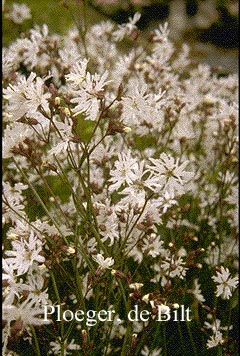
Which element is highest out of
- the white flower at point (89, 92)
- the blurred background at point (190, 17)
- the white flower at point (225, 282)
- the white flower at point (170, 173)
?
the blurred background at point (190, 17)

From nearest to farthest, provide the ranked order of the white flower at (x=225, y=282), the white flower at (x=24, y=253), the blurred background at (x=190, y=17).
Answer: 1. the white flower at (x=24, y=253)
2. the white flower at (x=225, y=282)
3. the blurred background at (x=190, y=17)

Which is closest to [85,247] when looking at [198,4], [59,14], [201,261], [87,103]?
[87,103]

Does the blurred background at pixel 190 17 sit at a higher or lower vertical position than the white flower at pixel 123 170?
higher

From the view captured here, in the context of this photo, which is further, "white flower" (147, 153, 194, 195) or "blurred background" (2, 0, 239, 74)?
"blurred background" (2, 0, 239, 74)

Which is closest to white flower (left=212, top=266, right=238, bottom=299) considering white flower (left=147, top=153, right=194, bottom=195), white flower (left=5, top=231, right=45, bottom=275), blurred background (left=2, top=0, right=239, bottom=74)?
white flower (left=147, top=153, right=194, bottom=195)

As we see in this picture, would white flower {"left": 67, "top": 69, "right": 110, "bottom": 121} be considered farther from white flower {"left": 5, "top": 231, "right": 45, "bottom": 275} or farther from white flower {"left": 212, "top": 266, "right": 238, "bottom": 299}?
white flower {"left": 212, "top": 266, "right": 238, "bottom": 299}

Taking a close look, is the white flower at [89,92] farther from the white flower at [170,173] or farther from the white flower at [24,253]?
the white flower at [24,253]

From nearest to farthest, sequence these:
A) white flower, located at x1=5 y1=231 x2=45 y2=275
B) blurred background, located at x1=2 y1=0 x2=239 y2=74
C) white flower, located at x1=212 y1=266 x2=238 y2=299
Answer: white flower, located at x1=5 y1=231 x2=45 y2=275, white flower, located at x1=212 y1=266 x2=238 y2=299, blurred background, located at x1=2 y1=0 x2=239 y2=74

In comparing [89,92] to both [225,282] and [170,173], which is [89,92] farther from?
[225,282]

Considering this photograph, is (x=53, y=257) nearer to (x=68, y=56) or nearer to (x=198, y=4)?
(x=68, y=56)

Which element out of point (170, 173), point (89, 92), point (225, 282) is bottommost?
point (225, 282)

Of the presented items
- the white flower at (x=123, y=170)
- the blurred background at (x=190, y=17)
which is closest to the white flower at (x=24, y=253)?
the white flower at (x=123, y=170)

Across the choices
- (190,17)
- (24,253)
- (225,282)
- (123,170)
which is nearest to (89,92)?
(123,170)
